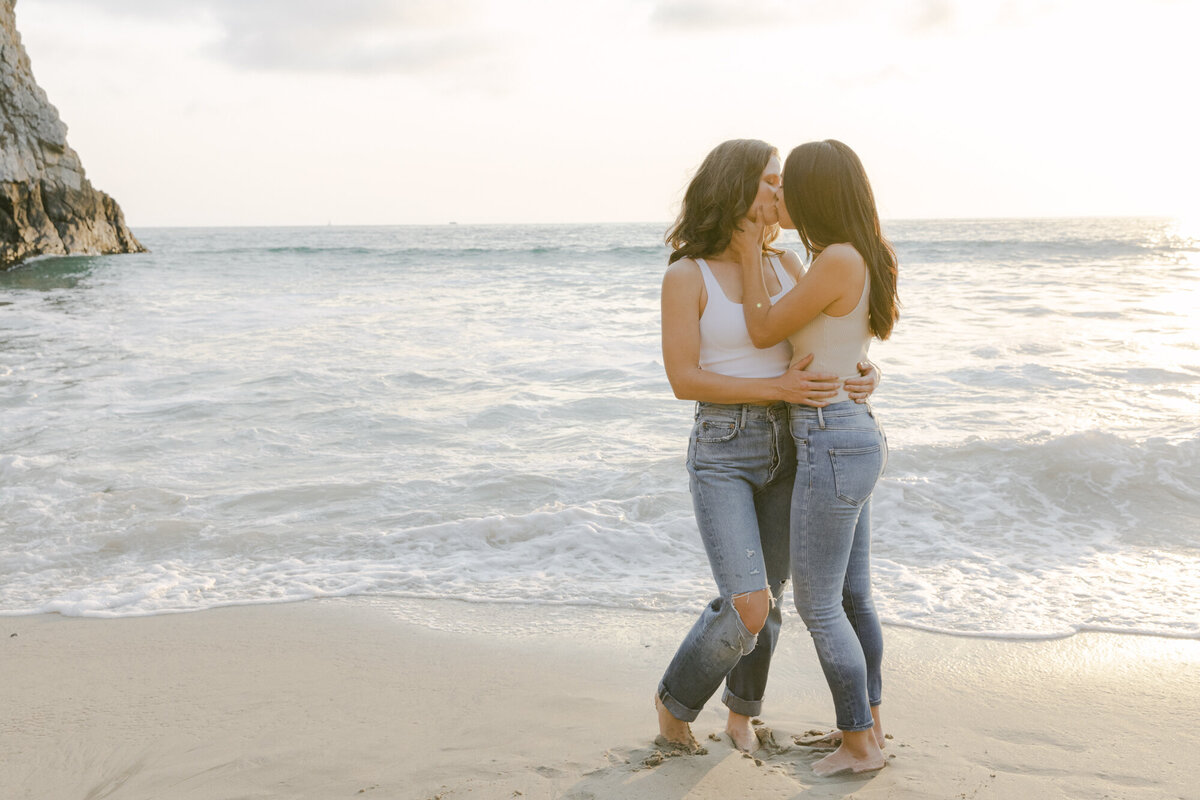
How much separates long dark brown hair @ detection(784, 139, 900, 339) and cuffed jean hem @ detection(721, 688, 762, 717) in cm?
132

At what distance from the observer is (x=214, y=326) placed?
14.4 m

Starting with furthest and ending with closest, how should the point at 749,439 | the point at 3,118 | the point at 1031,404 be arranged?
the point at 3,118 → the point at 1031,404 → the point at 749,439

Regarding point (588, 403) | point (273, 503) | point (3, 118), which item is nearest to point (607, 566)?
point (273, 503)

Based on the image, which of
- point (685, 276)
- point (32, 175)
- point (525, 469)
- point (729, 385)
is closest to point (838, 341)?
point (729, 385)

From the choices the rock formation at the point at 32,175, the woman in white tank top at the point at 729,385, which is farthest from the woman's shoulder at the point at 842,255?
the rock formation at the point at 32,175

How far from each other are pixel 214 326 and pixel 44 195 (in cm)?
2166

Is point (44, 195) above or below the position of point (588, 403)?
above

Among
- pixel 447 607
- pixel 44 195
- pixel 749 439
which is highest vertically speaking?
pixel 44 195

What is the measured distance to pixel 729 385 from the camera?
2576mm

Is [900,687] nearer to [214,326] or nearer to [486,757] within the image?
[486,757]

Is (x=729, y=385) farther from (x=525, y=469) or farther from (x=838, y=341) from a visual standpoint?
(x=525, y=469)

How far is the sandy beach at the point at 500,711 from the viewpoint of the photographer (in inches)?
110

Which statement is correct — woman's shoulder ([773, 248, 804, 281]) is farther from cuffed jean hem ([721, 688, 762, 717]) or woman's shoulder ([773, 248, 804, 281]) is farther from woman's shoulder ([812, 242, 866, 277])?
cuffed jean hem ([721, 688, 762, 717])

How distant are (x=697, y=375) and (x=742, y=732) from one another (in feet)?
4.05
